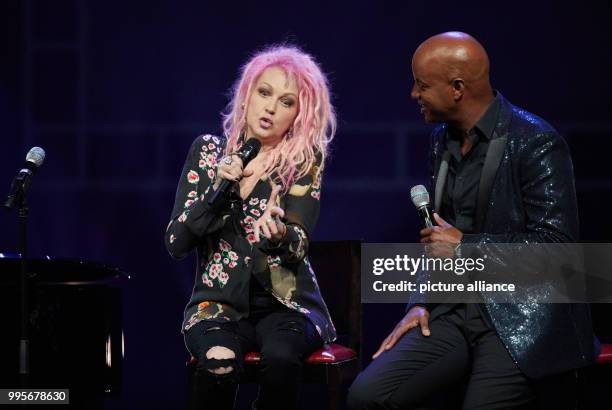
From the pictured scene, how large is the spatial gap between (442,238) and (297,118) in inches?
34.9

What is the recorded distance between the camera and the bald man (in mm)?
2889

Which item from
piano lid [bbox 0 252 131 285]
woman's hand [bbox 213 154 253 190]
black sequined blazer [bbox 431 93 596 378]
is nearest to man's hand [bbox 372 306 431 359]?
black sequined blazer [bbox 431 93 596 378]

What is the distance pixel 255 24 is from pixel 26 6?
122 cm

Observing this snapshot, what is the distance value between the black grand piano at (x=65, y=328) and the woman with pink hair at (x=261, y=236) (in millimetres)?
471

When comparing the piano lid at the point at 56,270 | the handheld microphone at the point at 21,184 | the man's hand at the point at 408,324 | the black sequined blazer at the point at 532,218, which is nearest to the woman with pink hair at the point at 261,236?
the man's hand at the point at 408,324

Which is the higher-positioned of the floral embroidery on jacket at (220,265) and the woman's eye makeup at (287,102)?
the woman's eye makeup at (287,102)

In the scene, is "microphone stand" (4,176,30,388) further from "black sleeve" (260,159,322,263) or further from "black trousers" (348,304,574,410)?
"black trousers" (348,304,574,410)

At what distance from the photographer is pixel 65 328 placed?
3.53 metres

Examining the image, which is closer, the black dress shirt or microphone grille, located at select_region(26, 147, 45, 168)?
the black dress shirt

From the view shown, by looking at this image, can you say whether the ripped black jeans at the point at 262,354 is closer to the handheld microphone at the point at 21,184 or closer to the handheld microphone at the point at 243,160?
the handheld microphone at the point at 243,160

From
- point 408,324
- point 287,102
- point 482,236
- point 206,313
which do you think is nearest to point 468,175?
point 482,236

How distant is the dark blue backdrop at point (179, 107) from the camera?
446 centimetres

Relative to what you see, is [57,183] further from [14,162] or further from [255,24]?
[255,24]

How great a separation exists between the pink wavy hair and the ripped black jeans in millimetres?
565
